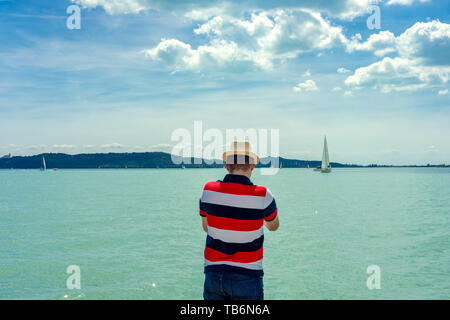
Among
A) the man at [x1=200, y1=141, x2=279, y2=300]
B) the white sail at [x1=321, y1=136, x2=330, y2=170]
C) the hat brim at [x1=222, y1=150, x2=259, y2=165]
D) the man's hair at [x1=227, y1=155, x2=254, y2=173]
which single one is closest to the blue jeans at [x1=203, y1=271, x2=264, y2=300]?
the man at [x1=200, y1=141, x2=279, y2=300]

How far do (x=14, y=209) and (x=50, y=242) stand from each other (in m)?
22.5

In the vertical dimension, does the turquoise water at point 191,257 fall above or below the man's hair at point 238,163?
below

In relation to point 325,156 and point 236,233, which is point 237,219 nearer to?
point 236,233

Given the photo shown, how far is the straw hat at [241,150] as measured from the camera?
406 centimetres

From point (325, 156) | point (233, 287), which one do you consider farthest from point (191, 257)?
point (325, 156)

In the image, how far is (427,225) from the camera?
89.5 feet

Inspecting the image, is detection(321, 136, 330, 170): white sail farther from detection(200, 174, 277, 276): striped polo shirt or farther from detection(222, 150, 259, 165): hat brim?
detection(200, 174, 277, 276): striped polo shirt

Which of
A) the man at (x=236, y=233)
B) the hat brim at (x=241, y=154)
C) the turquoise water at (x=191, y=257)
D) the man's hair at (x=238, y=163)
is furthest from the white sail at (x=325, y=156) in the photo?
the man at (x=236, y=233)

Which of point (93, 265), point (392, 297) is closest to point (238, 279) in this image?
point (392, 297)

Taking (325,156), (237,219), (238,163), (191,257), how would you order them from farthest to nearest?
1. (325,156)
2. (191,257)
3. (238,163)
4. (237,219)

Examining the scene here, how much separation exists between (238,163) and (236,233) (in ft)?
2.41

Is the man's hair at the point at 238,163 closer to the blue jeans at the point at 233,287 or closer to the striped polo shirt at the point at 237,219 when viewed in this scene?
the striped polo shirt at the point at 237,219

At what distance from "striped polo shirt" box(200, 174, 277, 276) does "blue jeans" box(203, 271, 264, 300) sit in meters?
0.06

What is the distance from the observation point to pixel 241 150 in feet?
13.4
